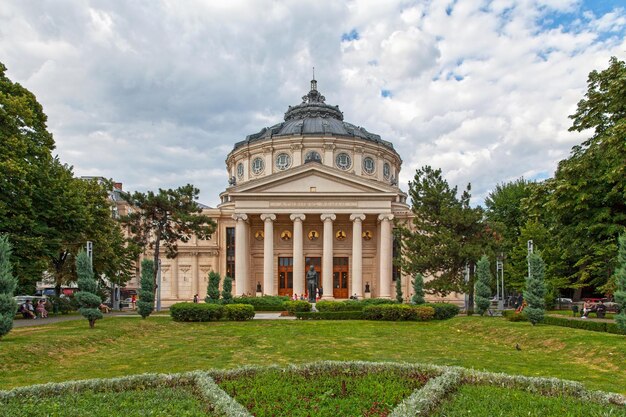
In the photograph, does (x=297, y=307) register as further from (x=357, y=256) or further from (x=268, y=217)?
(x=268, y=217)

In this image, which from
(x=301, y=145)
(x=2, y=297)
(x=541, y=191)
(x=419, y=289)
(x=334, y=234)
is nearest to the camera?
(x=2, y=297)

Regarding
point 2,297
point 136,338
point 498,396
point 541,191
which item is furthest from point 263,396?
point 541,191

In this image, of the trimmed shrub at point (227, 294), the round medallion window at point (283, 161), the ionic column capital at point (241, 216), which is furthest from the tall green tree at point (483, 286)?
the round medallion window at point (283, 161)

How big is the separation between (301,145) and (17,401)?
5947 cm

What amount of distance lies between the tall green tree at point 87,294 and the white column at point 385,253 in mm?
35482

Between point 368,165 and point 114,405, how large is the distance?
206 feet

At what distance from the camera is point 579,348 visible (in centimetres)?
1723

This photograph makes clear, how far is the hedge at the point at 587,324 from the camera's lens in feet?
69.8

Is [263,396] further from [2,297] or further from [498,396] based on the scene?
[2,297]

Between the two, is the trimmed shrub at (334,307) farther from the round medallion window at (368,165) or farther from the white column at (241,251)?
the round medallion window at (368,165)

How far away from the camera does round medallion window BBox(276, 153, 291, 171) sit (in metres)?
68.1

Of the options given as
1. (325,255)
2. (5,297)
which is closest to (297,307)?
(325,255)

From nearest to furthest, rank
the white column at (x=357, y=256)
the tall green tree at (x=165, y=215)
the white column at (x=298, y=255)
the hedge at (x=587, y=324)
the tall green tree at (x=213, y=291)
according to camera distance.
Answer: the hedge at (x=587, y=324) < the tall green tree at (x=213, y=291) < the tall green tree at (x=165, y=215) < the white column at (x=298, y=255) < the white column at (x=357, y=256)

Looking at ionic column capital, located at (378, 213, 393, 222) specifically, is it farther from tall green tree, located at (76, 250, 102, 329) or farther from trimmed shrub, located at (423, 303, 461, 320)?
tall green tree, located at (76, 250, 102, 329)
